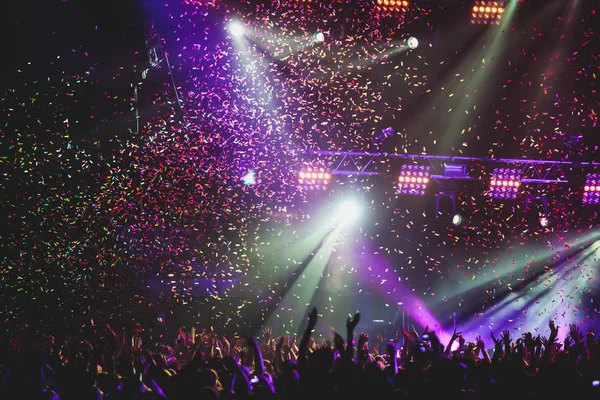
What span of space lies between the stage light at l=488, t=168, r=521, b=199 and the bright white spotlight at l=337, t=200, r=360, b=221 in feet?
8.19

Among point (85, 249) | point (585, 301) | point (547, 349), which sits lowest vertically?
point (547, 349)

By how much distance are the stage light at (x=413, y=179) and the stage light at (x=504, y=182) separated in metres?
1.22

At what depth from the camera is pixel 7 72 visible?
724cm

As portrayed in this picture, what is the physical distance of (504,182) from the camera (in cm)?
893

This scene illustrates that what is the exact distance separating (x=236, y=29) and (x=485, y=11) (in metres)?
3.94

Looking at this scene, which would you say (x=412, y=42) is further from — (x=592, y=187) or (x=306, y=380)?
(x=306, y=380)

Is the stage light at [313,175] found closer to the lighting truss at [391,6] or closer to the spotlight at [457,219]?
the lighting truss at [391,6]

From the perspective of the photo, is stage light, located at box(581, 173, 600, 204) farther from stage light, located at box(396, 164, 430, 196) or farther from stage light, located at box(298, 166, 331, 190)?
stage light, located at box(298, 166, 331, 190)

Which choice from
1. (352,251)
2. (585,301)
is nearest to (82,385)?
(352,251)

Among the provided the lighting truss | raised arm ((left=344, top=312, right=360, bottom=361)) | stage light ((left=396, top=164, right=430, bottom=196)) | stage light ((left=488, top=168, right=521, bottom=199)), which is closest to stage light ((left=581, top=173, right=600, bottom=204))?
stage light ((left=488, top=168, right=521, bottom=199))

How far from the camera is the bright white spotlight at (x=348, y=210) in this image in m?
9.77

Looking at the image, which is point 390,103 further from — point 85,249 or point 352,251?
point 85,249

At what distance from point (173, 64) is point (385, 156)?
3712 mm

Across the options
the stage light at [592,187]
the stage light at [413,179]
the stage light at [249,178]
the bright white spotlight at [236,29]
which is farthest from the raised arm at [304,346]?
the stage light at [592,187]
